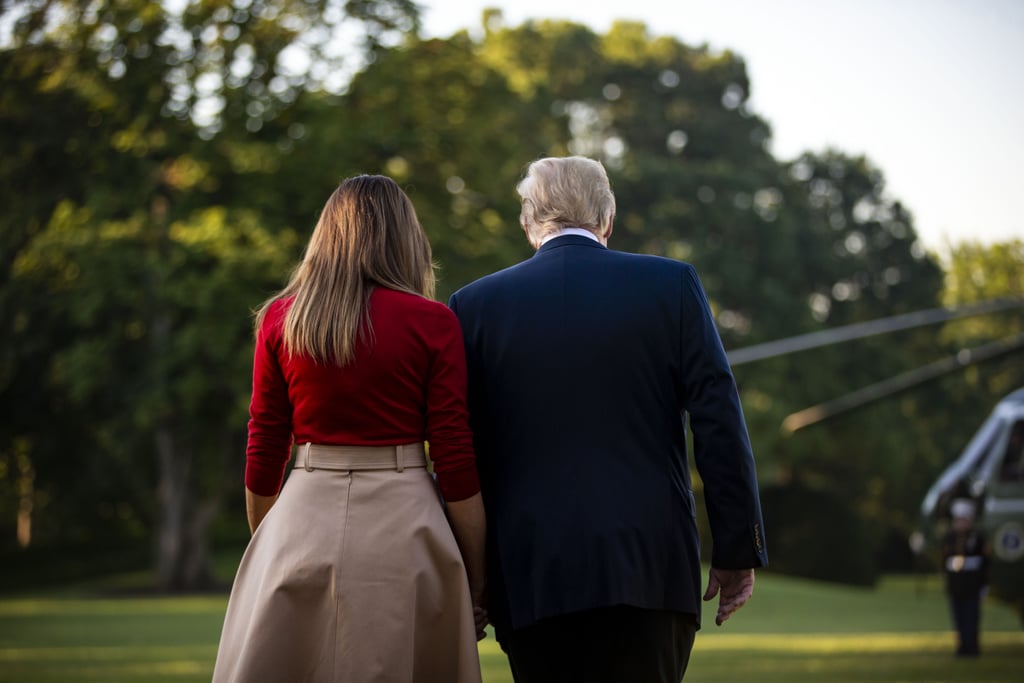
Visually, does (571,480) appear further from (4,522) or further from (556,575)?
(4,522)

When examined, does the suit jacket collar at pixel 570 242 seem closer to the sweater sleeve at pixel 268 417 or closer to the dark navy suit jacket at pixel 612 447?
the dark navy suit jacket at pixel 612 447

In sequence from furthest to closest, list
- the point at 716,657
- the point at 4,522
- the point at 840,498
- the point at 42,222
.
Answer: the point at 4,522 < the point at 840,498 < the point at 42,222 < the point at 716,657

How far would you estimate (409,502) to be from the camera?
11.6 ft

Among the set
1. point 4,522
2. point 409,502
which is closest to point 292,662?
point 409,502

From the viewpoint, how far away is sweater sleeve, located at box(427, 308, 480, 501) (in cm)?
353

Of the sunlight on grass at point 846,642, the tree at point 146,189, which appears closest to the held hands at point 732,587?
the sunlight on grass at point 846,642

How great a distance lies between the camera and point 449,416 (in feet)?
11.6

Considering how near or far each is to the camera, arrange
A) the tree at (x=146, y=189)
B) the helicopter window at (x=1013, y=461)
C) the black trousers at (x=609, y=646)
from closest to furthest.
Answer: the black trousers at (x=609, y=646), the helicopter window at (x=1013, y=461), the tree at (x=146, y=189)

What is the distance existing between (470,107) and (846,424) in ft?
49.8

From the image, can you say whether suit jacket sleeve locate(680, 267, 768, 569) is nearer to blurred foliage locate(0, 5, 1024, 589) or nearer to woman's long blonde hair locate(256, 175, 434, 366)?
woman's long blonde hair locate(256, 175, 434, 366)

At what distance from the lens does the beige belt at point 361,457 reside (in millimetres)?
3527

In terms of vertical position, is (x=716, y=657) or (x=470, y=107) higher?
(x=470, y=107)

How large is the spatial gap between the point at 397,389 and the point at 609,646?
2.78 feet

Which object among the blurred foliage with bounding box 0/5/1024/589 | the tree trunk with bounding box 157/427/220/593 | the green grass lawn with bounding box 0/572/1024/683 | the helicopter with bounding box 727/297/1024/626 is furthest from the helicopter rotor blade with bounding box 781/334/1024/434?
the tree trunk with bounding box 157/427/220/593
